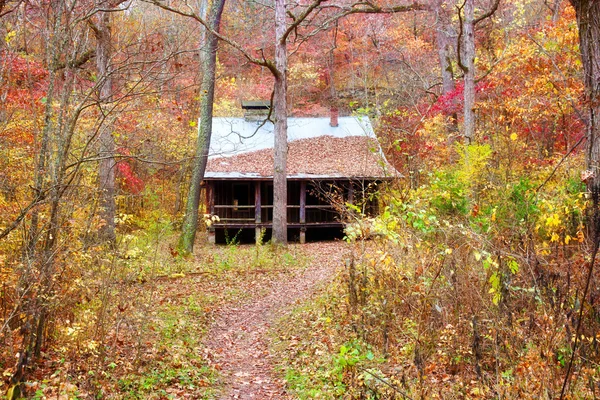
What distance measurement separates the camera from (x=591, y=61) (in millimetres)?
6070

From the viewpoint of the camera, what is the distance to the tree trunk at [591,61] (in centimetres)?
593

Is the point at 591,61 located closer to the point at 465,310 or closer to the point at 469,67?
the point at 465,310

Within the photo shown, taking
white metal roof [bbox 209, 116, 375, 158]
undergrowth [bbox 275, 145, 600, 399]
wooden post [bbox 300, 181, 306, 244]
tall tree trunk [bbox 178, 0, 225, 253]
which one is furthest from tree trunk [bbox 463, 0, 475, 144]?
white metal roof [bbox 209, 116, 375, 158]

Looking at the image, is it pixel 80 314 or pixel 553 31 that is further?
pixel 553 31

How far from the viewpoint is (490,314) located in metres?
5.60

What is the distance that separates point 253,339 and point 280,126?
30.4 feet

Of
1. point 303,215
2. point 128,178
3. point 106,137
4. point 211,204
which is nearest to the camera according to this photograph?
point 106,137

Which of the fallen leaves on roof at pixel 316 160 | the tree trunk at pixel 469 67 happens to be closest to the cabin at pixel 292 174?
the fallen leaves on roof at pixel 316 160

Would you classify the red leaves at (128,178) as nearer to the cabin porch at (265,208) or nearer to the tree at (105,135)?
the cabin porch at (265,208)

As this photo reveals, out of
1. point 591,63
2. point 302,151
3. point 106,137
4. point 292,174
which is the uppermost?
point 302,151

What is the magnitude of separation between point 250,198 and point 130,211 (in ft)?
17.5

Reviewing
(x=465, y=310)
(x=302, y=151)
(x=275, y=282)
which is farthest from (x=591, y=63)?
(x=302, y=151)

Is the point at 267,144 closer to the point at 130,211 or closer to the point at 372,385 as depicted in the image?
the point at 130,211

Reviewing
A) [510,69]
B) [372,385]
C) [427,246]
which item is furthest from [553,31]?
[372,385]
